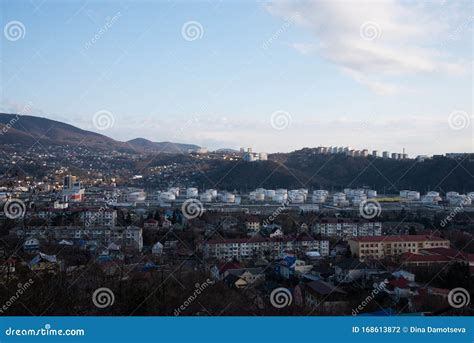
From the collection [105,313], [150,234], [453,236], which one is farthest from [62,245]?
[453,236]

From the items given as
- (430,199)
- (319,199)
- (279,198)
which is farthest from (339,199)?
(430,199)

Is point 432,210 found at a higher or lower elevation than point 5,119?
lower

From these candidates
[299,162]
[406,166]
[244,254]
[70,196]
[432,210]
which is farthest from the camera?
[299,162]

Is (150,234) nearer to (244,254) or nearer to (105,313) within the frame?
(244,254)
